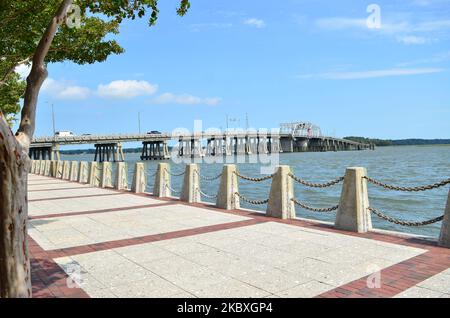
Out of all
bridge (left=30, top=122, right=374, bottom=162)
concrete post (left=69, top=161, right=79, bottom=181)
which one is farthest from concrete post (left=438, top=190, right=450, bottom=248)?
bridge (left=30, top=122, right=374, bottom=162)

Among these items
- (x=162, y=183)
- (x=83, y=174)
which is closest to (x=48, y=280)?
(x=162, y=183)

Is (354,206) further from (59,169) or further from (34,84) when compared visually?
(59,169)

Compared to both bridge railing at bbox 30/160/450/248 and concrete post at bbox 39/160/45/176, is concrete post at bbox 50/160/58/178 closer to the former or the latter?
concrete post at bbox 39/160/45/176

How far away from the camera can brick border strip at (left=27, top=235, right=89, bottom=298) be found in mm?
5445

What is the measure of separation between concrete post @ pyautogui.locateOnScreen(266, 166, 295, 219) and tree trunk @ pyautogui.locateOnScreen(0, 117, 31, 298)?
25.5 feet

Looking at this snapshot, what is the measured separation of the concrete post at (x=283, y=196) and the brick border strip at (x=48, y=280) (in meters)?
5.86

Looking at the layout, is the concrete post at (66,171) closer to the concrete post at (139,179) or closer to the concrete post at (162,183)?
the concrete post at (139,179)

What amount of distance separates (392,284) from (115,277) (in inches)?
156

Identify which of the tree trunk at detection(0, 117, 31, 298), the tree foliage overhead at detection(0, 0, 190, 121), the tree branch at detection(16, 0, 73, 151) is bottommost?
the tree trunk at detection(0, 117, 31, 298)

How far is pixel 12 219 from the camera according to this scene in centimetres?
389

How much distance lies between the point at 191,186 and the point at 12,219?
1117 centimetres

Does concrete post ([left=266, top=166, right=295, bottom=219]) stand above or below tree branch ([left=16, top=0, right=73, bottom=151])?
below
